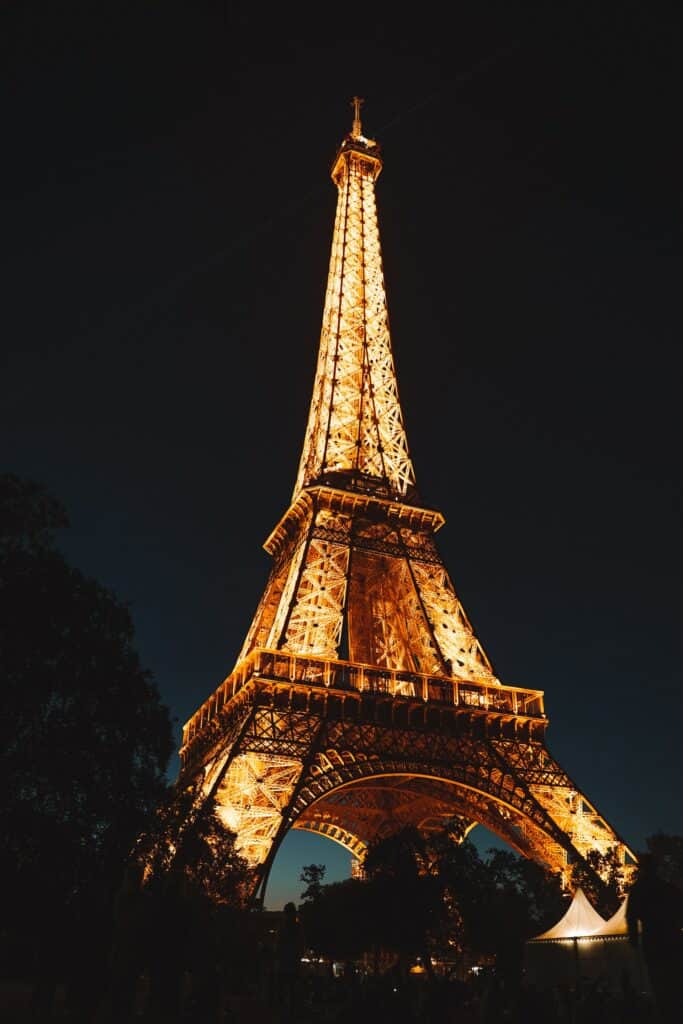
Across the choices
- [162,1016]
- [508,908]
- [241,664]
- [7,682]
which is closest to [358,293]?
[241,664]

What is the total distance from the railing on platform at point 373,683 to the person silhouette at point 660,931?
20892mm

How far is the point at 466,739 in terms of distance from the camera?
101ft

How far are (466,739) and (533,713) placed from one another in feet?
12.3

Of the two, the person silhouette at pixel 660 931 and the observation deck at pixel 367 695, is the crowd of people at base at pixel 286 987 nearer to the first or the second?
the person silhouette at pixel 660 931

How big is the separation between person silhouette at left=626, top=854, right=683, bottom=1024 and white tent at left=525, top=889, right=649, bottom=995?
302 inches

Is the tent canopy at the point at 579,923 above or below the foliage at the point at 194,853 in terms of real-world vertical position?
below

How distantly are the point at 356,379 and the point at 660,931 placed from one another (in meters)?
39.5

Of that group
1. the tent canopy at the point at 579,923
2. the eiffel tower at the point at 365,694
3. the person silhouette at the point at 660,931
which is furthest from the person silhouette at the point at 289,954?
the eiffel tower at the point at 365,694

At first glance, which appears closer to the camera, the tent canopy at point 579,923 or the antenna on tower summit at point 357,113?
the tent canopy at point 579,923

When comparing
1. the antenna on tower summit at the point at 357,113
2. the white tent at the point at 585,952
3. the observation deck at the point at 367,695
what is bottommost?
the white tent at the point at 585,952

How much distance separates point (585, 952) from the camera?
2062 cm

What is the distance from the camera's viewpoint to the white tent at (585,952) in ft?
58.4

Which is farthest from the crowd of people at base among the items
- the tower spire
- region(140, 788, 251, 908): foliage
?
the tower spire

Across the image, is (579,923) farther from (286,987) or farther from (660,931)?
(660,931)
